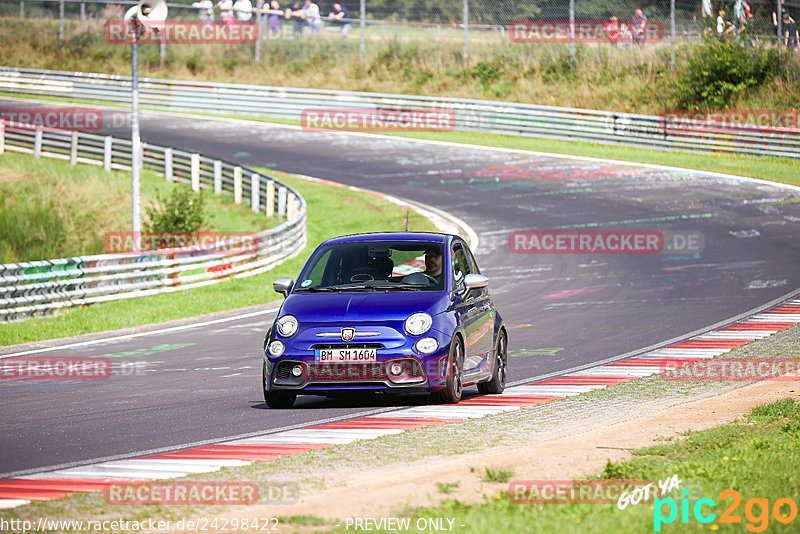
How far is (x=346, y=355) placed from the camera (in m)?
10.8

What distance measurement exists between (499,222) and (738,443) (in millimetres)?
23242

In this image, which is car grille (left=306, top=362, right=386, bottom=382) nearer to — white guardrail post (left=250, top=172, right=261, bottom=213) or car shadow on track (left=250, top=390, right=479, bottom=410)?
car shadow on track (left=250, top=390, right=479, bottom=410)

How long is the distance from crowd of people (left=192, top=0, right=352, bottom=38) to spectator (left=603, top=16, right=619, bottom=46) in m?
10.2

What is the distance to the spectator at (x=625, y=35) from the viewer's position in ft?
151

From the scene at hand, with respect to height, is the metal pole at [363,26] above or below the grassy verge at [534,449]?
above

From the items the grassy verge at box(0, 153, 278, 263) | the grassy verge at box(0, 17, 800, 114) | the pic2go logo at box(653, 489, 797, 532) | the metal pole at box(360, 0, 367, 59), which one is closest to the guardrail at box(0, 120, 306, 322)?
the grassy verge at box(0, 153, 278, 263)

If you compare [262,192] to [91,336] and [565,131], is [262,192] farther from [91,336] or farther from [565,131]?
[91,336]

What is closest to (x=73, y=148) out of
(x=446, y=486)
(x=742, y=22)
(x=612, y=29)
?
(x=612, y=29)

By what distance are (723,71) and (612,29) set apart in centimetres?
463

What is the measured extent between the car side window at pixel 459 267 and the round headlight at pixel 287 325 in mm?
1689

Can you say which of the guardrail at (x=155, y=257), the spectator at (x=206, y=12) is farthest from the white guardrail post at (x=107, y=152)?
the spectator at (x=206, y=12)

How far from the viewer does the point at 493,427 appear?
989 centimetres

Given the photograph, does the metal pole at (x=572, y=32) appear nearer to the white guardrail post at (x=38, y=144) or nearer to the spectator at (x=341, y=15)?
the spectator at (x=341, y=15)

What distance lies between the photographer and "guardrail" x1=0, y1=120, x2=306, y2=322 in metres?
21.5
